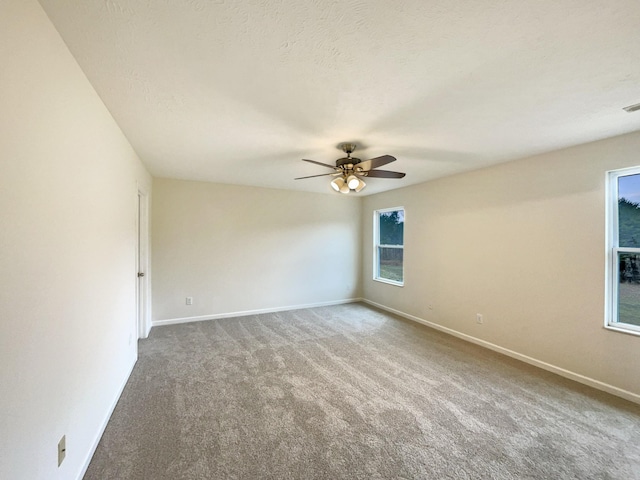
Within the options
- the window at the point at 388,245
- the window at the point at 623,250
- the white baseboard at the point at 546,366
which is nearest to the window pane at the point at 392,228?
the window at the point at 388,245

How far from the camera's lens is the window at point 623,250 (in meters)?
2.57

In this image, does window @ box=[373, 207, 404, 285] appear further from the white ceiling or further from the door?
the door

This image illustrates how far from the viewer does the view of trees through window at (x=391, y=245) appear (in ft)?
17.3

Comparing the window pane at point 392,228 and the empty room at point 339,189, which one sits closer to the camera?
the empty room at point 339,189

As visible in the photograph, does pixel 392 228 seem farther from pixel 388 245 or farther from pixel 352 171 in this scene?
pixel 352 171

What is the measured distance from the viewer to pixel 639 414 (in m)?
2.27

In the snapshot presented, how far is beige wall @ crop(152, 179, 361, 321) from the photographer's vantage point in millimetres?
4477

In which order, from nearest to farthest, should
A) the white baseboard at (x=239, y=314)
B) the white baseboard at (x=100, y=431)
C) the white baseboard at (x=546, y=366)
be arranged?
the white baseboard at (x=100, y=431) < the white baseboard at (x=546, y=366) < the white baseboard at (x=239, y=314)

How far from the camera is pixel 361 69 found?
1.61m

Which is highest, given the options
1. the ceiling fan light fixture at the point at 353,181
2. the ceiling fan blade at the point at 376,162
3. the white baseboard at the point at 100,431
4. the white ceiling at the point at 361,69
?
the white ceiling at the point at 361,69

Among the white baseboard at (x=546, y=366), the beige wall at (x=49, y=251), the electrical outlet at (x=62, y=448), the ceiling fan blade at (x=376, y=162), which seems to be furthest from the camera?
the white baseboard at (x=546, y=366)

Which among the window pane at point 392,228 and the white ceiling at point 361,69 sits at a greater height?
the white ceiling at point 361,69

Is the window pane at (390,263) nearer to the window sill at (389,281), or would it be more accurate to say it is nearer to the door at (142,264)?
the window sill at (389,281)

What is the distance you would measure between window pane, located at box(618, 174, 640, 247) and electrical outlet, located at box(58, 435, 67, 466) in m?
4.48
